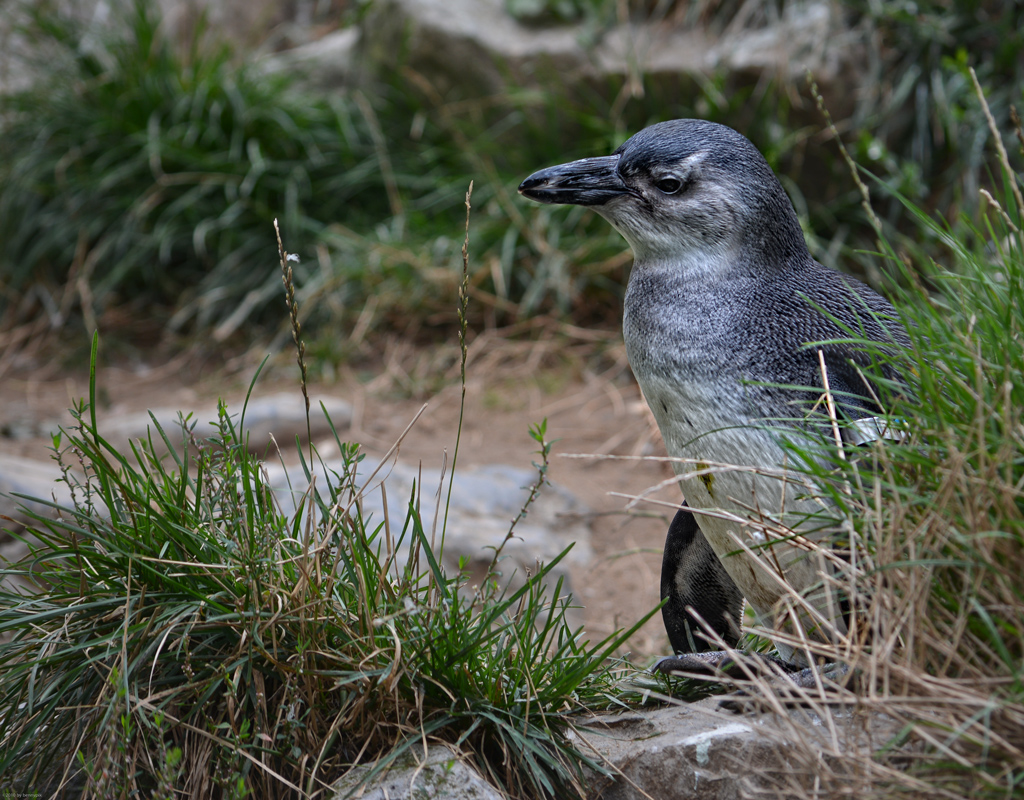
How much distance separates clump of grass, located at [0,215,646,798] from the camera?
174 cm

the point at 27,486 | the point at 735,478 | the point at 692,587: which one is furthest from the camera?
the point at 27,486

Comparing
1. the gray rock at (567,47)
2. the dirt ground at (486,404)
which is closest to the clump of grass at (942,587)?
the dirt ground at (486,404)

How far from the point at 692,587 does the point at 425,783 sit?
1000 millimetres

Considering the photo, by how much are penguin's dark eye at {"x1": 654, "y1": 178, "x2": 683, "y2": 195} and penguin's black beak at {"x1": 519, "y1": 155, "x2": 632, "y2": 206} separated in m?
0.11

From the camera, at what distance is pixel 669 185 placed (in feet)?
7.34

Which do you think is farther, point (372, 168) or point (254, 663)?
point (372, 168)

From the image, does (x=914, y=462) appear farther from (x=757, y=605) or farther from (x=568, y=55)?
(x=568, y=55)

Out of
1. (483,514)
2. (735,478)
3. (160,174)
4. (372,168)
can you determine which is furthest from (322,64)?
(735,478)

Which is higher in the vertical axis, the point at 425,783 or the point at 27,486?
the point at 425,783

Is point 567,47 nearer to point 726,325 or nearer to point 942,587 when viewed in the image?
point 726,325

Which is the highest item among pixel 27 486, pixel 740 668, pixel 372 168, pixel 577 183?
pixel 577 183

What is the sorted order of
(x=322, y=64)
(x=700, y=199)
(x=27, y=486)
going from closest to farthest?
(x=700, y=199) < (x=27, y=486) < (x=322, y=64)

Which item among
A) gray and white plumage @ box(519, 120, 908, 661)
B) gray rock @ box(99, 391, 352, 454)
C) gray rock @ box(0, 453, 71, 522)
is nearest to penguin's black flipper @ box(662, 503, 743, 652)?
gray and white plumage @ box(519, 120, 908, 661)

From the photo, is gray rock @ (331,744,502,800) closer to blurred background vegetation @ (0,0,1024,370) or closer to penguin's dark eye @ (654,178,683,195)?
penguin's dark eye @ (654,178,683,195)
